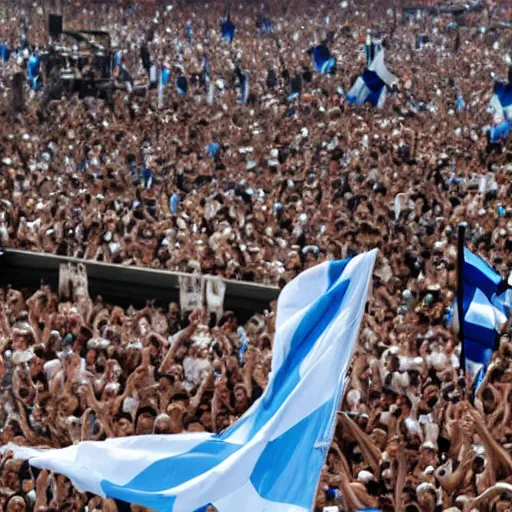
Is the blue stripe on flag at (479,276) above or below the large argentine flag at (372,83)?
above

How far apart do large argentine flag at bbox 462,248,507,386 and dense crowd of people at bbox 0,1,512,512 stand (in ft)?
0.76

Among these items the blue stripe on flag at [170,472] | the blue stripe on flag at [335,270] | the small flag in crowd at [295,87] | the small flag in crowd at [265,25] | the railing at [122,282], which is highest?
the blue stripe on flag at [335,270]

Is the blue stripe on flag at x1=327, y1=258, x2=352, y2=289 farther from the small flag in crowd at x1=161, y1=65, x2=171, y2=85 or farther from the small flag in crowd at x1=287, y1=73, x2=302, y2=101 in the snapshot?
the small flag in crowd at x1=161, y1=65, x2=171, y2=85

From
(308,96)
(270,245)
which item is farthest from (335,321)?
(308,96)

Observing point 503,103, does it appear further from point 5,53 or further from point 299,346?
point 299,346

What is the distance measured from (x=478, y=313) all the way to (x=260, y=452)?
10.5ft

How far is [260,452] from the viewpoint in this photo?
20.4ft

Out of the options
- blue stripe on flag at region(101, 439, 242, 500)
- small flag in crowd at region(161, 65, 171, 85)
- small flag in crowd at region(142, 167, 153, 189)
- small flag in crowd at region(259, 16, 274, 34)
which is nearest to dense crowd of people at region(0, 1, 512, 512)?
small flag in crowd at region(142, 167, 153, 189)

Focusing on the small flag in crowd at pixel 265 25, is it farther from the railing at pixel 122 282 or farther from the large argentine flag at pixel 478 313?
the large argentine flag at pixel 478 313

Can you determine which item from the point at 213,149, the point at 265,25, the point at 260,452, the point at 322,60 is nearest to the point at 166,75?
the point at 322,60

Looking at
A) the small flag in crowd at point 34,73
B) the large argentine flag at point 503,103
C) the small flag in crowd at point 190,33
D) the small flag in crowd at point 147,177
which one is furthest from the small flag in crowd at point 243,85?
the small flag in crowd at point 147,177

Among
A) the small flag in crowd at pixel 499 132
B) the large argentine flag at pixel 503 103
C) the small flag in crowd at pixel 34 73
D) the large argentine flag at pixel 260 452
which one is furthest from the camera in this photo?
the small flag in crowd at pixel 34 73

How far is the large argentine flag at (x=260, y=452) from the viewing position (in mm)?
6109

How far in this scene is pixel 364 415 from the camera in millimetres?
9258
